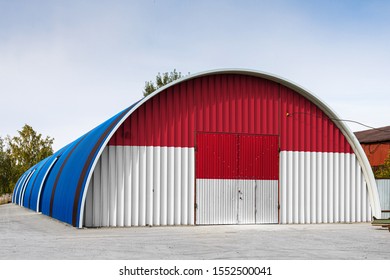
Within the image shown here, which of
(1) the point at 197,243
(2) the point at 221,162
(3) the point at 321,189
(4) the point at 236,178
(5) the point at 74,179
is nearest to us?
(1) the point at 197,243

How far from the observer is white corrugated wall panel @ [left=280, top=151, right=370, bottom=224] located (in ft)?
66.7

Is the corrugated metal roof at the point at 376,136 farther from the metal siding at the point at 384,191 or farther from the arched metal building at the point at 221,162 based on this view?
the arched metal building at the point at 221,162

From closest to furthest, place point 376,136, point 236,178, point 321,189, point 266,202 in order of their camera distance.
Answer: point 236,178, point 266,202, point 321,189, point 376,136

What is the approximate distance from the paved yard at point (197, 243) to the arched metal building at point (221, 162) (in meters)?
1.10

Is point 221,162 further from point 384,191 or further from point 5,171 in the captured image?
point 5,171

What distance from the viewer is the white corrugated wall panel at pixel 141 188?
1773 centimetres

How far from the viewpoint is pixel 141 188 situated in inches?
720

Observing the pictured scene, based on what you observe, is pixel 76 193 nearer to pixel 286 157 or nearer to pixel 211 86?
pixel 211 86

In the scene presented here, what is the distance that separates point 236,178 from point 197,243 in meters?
6.42

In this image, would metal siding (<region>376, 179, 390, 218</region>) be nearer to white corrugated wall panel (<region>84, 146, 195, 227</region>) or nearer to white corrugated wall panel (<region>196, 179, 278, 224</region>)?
white corrugated wall panel (<region>196, 179, 278, 224</region>)

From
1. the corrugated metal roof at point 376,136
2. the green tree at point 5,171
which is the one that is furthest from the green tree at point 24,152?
the corrugated metal roof at point 376,136

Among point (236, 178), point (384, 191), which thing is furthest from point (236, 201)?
point (384, 191)

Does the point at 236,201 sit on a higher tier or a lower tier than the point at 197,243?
higher

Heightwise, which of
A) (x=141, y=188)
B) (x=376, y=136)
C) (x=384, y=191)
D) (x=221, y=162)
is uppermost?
(x=376, y=136)
